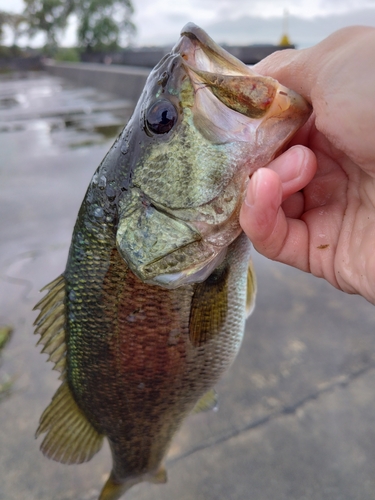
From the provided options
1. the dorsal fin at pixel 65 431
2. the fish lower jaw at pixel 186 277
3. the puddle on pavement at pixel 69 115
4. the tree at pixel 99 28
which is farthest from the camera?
the tree at pixel 99 28

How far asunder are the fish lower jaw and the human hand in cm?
16

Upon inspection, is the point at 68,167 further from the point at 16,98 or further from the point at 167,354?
the point at 16,98

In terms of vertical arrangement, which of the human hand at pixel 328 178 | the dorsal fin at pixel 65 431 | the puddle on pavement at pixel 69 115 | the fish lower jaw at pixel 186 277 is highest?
the human hand at pixel 328 178

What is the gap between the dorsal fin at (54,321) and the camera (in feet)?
4.77

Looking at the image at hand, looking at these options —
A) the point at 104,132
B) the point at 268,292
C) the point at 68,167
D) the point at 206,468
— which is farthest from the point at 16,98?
the point at 206,468

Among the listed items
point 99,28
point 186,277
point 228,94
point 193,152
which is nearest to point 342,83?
point 228,94

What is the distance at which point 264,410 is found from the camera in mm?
2391

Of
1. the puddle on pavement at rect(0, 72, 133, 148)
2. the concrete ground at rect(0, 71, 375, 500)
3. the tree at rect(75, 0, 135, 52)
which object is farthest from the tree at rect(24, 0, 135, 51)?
the concrete ground at rect(0, 71, 375, 500)

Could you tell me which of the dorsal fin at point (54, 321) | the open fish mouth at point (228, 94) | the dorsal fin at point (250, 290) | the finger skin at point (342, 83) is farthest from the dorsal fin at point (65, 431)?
the finger skin at point (342, 83)

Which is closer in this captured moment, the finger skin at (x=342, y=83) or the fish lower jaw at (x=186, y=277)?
the finger skin at (x=342, y=83)

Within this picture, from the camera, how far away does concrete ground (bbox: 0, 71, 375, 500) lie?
2057 mm

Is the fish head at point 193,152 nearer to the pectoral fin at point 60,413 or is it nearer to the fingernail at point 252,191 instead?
the fingernail at point 252,191

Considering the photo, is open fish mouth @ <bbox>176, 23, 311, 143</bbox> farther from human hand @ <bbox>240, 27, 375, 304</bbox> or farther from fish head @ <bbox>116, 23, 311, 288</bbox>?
human hand @ <bbox>240, 27, 375, 304</bbox>

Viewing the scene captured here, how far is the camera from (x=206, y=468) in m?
2.13
